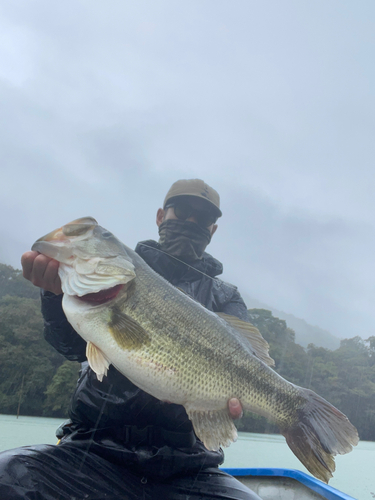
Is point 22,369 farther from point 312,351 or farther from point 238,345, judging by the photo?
point 312,351

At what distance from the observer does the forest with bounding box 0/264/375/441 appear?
3572 centimetres

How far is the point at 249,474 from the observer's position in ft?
18.0

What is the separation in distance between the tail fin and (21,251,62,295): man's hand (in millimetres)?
2157

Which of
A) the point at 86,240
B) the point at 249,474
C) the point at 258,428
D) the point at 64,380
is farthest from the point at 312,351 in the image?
the point at 86,240

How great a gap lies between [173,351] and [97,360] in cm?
54

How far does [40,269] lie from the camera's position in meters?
2.60

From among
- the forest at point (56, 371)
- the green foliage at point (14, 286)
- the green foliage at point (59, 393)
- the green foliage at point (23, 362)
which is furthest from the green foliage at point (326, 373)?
the green foliage at point (14, 286)

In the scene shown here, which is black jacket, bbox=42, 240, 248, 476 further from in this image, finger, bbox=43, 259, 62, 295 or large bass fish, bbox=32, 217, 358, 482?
large bass fish, bbox=32, 217, 358, 482

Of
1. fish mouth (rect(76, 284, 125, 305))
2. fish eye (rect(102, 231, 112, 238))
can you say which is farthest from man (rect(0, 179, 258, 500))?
fish eye (rect(102, 231, 112, 238))

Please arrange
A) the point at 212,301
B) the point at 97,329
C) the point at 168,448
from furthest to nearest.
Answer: the point at 212,301 < the point at 168,448 < the point at 97,329

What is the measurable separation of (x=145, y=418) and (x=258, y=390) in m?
1.00

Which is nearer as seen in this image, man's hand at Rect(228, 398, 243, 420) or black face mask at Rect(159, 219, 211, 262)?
man's hand at Rect(228, 398, 243, 420)

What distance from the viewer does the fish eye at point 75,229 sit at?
8.85 ft

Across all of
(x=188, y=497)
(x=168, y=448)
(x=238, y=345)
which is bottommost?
(x=188, y=497)
